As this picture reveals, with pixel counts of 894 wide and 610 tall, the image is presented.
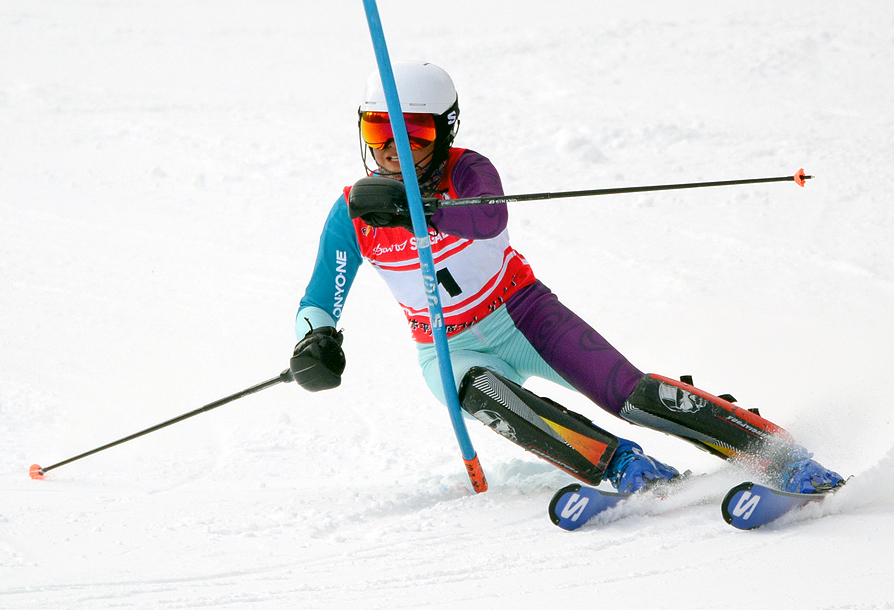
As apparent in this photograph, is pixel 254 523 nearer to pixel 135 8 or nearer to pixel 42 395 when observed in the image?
pixel 42 395

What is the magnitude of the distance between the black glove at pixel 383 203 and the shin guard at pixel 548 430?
0.63m

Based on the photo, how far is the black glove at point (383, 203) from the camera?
257 cm

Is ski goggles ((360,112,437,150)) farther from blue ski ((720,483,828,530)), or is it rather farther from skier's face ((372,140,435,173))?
blue ski ((720,483,828,530))

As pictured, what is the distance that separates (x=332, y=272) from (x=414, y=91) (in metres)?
0.74

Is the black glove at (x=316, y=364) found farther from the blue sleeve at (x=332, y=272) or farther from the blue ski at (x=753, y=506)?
the blue ski at (x=753, y=506)

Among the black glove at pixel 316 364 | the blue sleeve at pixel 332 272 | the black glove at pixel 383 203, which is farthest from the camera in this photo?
the blue sleeve at pixel 332 272

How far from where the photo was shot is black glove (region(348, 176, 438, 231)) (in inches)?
101

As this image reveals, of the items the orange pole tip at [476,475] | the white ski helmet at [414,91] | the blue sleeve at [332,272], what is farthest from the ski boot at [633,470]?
the white ski helmet at [414,91]

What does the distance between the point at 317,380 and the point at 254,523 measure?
0.52 m

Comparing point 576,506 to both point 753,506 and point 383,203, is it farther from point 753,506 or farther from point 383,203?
point 383,203

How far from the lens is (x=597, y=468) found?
265cm

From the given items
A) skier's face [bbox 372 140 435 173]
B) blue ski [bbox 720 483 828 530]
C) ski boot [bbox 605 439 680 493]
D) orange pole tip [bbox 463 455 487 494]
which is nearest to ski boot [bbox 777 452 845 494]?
blue ski [bbox 720 483 828 530]

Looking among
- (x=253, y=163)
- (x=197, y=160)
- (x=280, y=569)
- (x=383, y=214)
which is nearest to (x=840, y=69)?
(x=253, y=163)

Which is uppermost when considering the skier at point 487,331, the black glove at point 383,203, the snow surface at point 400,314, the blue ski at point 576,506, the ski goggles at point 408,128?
the ski goggles at point 408,128
